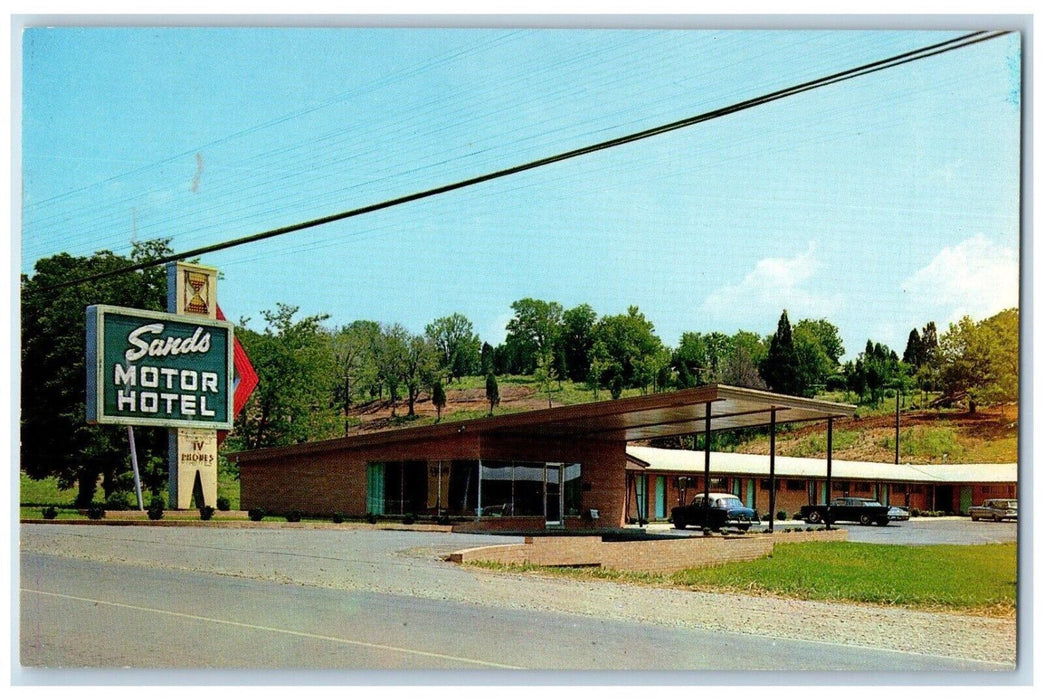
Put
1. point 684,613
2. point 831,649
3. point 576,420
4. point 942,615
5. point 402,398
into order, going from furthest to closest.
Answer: point 402,398 → point 576,420 → point 942,615 → point 684,613 → point 831,649

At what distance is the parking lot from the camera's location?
106ft

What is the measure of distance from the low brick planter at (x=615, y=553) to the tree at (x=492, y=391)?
2073 inches

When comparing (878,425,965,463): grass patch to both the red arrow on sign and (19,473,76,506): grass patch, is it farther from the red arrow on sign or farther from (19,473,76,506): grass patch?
(19,473,76,506): grass patch

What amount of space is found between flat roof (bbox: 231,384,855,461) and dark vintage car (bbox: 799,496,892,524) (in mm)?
Answer: 13401

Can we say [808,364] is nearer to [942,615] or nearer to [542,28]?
[942,615]

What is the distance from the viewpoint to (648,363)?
3219 inches

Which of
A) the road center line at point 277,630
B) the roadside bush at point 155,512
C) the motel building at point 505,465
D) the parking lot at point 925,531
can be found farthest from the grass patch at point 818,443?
the road center line at point 277,630

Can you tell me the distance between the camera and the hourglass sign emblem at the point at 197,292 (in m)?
27.9

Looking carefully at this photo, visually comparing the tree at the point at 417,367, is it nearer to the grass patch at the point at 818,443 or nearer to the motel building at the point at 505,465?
the grass patch at the point at 818,443

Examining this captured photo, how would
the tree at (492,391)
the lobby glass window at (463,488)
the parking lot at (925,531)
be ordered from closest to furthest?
the lobby glass window at (463,488), the parking lot at (925,531), the tree at (492,391)

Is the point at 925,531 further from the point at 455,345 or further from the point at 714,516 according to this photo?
the point at 455,345

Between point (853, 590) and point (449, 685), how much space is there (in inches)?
401

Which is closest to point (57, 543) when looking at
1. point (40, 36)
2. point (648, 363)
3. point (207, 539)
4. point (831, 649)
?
point (207, 539)

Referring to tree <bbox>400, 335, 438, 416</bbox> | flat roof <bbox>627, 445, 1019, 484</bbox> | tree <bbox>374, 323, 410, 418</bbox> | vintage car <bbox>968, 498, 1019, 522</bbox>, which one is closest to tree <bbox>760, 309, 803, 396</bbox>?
flat roof <bbox>627, 445, 1019, 484</bbox>
